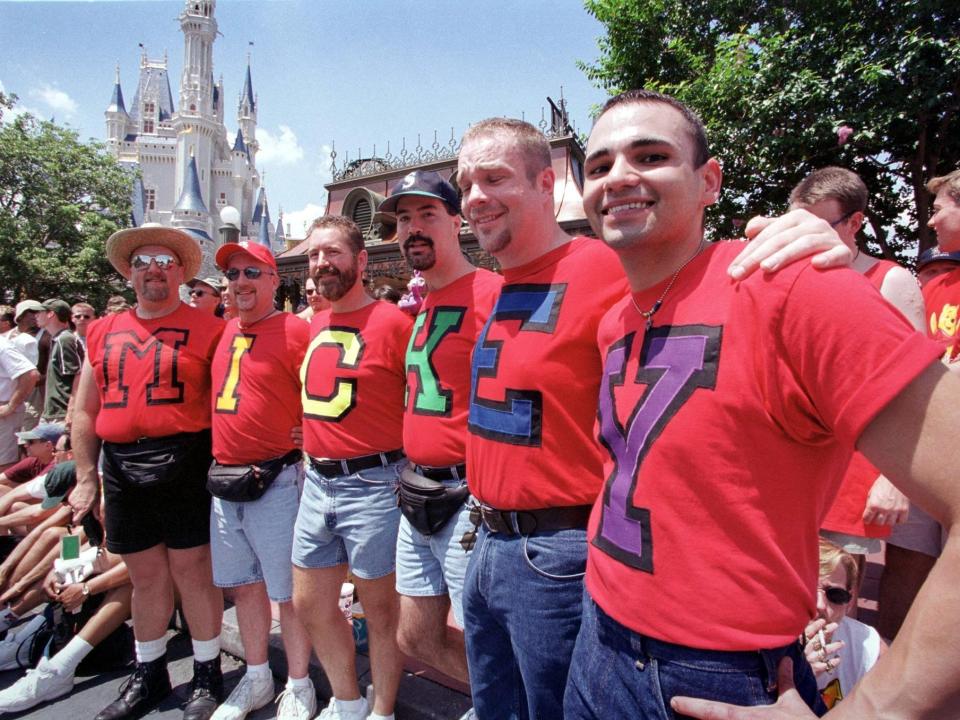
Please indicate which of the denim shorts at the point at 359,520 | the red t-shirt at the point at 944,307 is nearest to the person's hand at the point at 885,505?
the red t-shirt at the point at 944,307

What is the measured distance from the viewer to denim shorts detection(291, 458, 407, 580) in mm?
2660

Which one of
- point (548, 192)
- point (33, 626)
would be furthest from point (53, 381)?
point (548, 192)

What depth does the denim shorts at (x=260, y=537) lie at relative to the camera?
299 centimetres

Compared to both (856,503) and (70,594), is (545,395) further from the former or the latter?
(70,594)

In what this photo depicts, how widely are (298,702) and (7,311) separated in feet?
24.5

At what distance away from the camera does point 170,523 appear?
10.5 ft

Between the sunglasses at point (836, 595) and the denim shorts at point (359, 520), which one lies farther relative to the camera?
the denim shorts at point (359, 520)

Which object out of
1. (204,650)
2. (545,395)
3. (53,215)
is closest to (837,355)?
(545,395)

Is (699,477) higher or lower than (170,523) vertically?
higher

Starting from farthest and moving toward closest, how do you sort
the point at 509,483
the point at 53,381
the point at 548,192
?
the point at 53,381
the point at 548,192
the point at 509,483

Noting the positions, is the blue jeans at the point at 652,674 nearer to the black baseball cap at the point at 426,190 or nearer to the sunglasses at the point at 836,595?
the sunglasses at the point at 836,595

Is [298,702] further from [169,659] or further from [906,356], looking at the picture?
[906,356]

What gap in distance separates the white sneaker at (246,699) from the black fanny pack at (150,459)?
1.18m

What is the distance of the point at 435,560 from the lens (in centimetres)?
239
